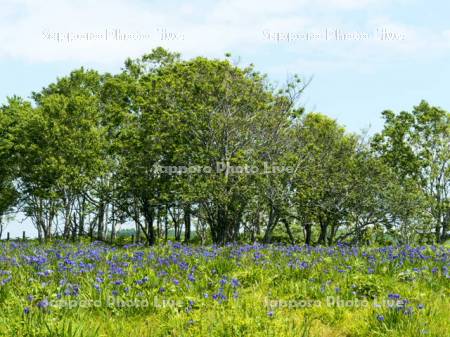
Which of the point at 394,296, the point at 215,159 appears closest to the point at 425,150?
the point at 215,159

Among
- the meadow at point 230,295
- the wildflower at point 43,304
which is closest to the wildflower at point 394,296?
the meadow at point 230,295

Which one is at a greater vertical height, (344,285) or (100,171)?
(100,171)

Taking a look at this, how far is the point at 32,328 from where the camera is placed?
21.4ft

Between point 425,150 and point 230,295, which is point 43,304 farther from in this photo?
point 425,150

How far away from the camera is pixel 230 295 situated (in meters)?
8.59

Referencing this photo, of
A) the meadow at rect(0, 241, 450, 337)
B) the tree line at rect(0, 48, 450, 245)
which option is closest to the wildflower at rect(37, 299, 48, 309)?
the meadow at rect(0, 241, 450, 337)

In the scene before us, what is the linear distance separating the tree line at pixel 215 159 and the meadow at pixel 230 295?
11.9 m

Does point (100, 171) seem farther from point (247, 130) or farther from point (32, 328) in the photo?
point (32, 328)

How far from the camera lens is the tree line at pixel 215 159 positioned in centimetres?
2400

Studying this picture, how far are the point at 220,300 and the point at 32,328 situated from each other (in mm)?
2867

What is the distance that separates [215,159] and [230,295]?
606 inches

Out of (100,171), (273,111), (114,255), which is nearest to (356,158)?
(273,111)

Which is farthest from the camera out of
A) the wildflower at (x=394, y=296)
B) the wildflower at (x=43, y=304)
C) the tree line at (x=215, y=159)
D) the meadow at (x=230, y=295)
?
the tree line at (x=215, y=159)

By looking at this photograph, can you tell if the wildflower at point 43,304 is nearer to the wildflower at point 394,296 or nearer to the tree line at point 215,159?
the wildflower at point 394,296
